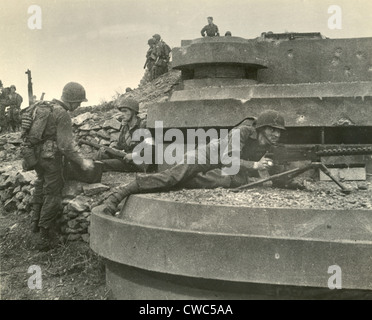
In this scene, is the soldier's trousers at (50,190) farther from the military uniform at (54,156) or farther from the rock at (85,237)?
the rock at (85,237)

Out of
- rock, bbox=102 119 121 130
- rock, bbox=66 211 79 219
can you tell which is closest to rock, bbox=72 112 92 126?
rock, bbox=102 119 121 130

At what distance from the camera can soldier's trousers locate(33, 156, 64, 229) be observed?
21.7 ft

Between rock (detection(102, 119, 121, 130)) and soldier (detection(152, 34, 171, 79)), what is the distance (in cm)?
501

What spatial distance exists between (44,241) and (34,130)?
1.41 metres

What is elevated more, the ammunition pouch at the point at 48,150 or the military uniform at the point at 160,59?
the military uniform at the point at 160,59

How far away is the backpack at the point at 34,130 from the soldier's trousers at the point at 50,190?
136 millimetres

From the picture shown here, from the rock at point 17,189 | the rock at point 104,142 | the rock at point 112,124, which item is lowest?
the rock at point 17,189

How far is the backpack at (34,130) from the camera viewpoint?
646cm

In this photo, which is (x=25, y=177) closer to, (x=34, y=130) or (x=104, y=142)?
(x=104, y=142)

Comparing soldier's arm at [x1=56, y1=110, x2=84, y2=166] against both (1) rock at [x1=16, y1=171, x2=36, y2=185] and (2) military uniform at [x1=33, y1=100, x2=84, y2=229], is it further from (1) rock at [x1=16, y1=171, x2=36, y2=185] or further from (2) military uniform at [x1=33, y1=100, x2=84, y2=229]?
(1) rock at [x1=16, y1=171, x2=36, y2=185]

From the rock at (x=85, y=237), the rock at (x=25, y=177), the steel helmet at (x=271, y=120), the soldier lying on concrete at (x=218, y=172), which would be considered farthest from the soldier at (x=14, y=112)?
the steel helmet at (x=271, y=120)

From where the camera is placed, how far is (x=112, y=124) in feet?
31.7
